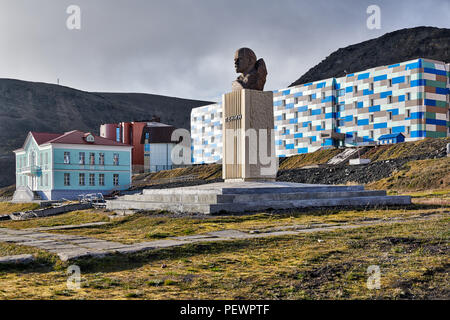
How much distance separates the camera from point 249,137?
19.0m

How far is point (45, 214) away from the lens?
23812mm

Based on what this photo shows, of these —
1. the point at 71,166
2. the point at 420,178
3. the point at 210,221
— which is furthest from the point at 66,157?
the point at 210,221

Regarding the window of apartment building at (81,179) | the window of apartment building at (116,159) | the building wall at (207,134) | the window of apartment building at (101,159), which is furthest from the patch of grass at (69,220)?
the building wall at (207,134)

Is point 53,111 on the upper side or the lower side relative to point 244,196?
Result: upper

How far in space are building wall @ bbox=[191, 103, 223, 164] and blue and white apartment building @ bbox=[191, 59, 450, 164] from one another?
1.00 meters

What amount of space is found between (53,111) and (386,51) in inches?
4541

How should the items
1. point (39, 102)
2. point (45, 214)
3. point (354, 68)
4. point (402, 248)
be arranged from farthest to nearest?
point (39, 102) → point (354, 68) → point (45, 214) → point (402, 248)

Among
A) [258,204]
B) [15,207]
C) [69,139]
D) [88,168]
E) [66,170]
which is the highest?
[69,139]

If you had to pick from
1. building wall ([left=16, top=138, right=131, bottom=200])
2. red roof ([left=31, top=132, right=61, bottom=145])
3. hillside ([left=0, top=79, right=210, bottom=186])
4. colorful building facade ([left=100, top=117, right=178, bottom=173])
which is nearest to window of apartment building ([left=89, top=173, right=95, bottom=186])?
building wall ([left=16, top=138, right=131, bottom=200])

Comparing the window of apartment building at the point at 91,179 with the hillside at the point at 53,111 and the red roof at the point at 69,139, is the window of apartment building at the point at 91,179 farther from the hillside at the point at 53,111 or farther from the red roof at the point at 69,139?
the hillside at the point at 53,111

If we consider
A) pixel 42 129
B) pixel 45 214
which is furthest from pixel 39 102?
pixel 45 214

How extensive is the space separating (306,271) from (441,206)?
11.9 metres

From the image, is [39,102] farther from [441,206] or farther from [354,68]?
[441,206]

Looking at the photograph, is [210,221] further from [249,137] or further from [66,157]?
[66,157]
